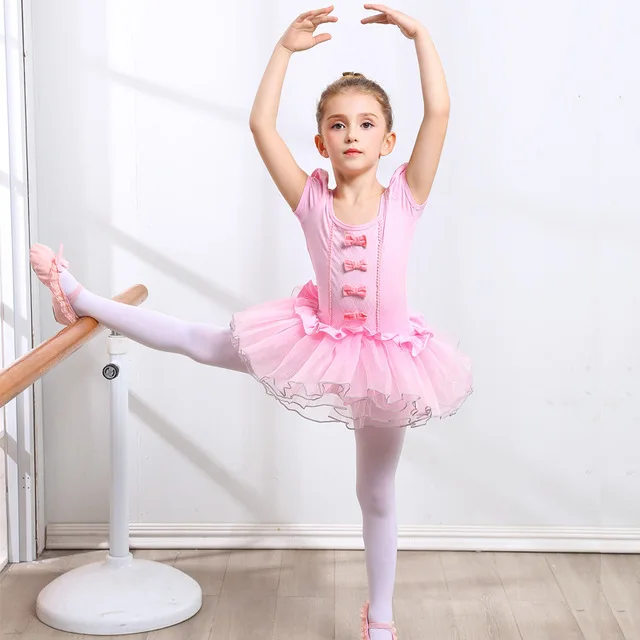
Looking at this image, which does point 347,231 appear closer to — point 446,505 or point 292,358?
point 292,358

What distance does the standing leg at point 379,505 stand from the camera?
6.77 ft

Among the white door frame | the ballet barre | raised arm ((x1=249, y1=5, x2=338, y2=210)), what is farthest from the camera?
the white door frame

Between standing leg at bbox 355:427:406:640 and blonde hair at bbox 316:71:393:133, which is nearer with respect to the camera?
blonde hair at bbox 316:71:393:133

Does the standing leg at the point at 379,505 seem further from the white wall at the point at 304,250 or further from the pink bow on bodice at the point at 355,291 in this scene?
the white wall at the point at 304,250

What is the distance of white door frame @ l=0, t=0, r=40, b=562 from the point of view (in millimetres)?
2607

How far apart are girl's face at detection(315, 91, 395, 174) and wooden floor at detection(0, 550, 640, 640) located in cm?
112

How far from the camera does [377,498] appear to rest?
2.09 metres

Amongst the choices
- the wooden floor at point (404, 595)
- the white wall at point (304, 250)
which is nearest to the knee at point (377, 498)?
the wooden floor at point (404, 595)

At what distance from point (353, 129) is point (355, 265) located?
279 millimetres

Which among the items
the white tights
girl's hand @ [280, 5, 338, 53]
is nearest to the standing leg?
the white tights

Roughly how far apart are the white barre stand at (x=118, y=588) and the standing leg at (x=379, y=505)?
51 centimetres

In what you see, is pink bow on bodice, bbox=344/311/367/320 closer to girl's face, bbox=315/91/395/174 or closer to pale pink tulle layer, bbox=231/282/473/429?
pale pink tulle layer, bbox=231/282/473/429

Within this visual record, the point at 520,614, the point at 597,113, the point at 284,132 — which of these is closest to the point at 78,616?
the point at 520,614

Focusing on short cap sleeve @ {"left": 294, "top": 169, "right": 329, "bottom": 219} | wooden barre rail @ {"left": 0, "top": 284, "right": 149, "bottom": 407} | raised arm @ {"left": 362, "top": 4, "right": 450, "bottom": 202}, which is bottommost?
wooden barre rail @ {"left": 0, "top": 284, "right": 149, "bottom": 407}
